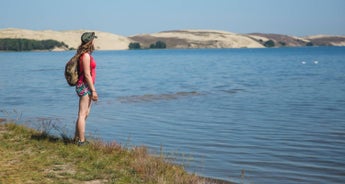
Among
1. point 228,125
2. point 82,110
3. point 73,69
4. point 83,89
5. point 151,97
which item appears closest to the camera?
point 73,69

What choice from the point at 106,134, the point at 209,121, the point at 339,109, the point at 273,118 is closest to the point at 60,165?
the point at 106,134

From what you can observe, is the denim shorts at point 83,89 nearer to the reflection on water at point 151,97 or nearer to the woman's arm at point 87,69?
the woman's arm at point 87,69

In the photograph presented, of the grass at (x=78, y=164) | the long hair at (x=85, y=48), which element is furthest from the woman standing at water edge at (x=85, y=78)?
the grass at (x=78, y=164)

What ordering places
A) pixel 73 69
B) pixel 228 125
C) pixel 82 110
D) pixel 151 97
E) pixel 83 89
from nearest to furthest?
1. pixel 73 69
2. pixel 83 89
3. pixel 82 110
4. pixel 228 125
5. pixel 151 97

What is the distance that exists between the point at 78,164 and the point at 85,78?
1.87 metres

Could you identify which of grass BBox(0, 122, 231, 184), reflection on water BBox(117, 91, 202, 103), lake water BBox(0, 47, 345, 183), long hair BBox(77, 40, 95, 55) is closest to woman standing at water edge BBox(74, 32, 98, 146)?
long hair BBox(77, 40, 95, 55)

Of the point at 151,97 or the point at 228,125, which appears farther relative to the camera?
the point at 151,97

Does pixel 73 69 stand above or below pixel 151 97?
above

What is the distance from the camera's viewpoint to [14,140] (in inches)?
409

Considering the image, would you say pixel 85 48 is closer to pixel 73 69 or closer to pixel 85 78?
pixel 73 69

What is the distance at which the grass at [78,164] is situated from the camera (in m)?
→ 7.50

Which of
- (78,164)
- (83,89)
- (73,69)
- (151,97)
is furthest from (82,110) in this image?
(151,97)

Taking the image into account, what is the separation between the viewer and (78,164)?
27.3 ft

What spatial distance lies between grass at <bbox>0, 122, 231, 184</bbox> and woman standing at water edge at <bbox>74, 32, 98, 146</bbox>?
0.62 meters
